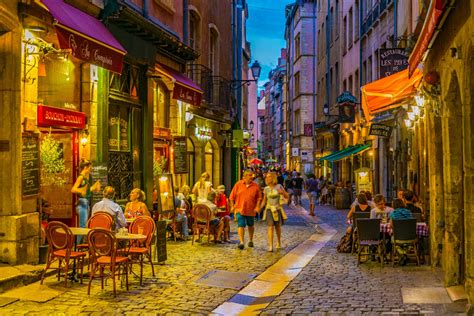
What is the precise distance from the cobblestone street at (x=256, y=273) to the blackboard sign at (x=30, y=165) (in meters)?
1.51

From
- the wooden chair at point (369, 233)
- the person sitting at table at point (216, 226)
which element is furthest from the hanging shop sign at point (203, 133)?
the wooden chair at point (369, 233)

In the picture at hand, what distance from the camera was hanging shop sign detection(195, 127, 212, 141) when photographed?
22.7 m

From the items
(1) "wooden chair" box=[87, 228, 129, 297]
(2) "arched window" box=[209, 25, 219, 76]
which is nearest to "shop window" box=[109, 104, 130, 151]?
(1) "wooden chair" box=[87, 228, 129, 297]

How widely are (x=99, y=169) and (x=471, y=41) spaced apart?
8.28m

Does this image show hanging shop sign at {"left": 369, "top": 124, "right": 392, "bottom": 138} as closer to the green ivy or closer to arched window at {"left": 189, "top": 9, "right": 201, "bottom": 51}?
arched window at {"left": 189, "top": 9, "right": 201, "bottom": 51}

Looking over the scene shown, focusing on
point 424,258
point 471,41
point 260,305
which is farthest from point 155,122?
point 471,41

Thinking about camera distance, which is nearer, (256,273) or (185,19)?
(256,273)

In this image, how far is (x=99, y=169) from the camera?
12836mm

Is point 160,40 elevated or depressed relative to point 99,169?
elevated

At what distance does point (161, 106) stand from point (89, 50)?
776cm

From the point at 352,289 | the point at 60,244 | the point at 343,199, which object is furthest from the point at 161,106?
the point at 343,199

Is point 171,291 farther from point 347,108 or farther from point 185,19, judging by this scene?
point 347,108

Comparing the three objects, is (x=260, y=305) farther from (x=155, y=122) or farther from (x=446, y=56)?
(x=155, y=122)

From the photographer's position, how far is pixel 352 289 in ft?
29.4
